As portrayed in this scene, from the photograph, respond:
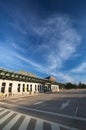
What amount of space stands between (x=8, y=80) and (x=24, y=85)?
8077mm

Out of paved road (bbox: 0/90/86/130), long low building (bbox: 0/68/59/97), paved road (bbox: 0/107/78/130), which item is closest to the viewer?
paved road (bbox: 0/107/78/130)

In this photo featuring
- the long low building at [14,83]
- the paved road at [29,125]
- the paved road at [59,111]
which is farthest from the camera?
the long low building at [14,83]

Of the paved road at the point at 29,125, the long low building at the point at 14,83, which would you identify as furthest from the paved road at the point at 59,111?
the long low building at the point at 14,83

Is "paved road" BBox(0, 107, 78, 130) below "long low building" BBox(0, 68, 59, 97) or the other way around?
below

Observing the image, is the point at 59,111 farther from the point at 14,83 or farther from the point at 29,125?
the point at 14,83

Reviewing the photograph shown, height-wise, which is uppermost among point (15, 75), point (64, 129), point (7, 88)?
point (15, 75)

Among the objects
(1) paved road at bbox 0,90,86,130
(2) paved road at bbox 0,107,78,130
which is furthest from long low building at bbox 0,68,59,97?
(2) paved road at bbox 0,107,78,130

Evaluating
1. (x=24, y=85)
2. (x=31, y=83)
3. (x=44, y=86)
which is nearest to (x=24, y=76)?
(x=24, y=85)

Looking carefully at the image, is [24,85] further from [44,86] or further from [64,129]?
[64,129]

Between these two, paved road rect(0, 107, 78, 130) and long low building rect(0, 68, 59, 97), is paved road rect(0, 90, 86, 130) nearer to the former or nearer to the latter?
paved road rect(0, 107, 78, 130)

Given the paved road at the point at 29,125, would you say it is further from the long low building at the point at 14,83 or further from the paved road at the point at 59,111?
the long low building at the point at 14,83

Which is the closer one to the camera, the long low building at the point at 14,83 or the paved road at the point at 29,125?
the paved road at the point at 29,125

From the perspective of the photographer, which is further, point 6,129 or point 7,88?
point 7,88

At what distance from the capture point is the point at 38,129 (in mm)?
6277
